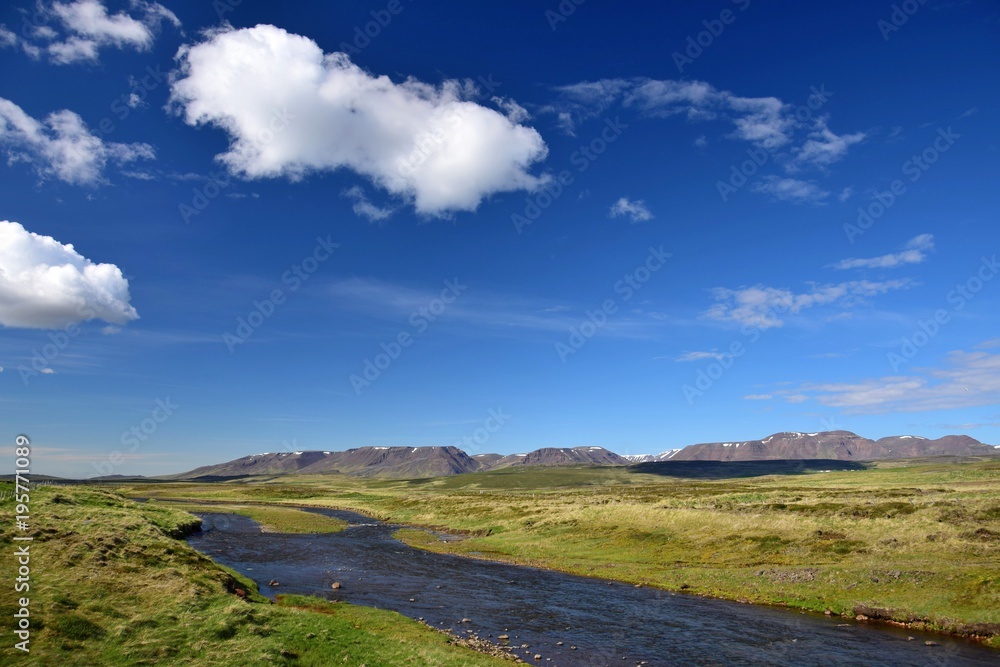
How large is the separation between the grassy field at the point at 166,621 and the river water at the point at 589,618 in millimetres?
4763

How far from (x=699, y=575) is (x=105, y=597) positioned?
4332 cm

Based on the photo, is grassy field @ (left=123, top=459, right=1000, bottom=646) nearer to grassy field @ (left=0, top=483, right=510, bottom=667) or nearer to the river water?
the river water

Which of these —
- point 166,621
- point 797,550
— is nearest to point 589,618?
point 166,621

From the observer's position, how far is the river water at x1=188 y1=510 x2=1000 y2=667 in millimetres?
27891

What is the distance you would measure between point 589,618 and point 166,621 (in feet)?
83.3

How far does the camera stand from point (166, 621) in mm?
24891

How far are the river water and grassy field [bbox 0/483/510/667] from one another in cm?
476

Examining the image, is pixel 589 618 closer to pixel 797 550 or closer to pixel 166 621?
pixel 166 621

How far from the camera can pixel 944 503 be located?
55812 millimetres

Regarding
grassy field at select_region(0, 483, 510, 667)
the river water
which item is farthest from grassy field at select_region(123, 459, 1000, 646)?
grassy field at select_region(0, 483, 510, 667)

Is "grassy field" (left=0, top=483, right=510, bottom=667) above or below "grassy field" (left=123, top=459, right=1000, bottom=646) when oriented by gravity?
above

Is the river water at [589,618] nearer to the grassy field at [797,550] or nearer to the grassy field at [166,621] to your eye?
the grassy field at [797,550]

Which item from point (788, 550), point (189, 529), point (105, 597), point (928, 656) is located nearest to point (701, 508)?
point (788, 550)

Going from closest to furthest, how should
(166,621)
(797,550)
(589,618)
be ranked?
(166,621) < (589,618) < (797,550)
